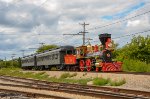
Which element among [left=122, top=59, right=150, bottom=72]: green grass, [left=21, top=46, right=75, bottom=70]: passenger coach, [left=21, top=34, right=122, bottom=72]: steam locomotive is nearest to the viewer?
[left=21, top=34, right=122, bottom=72]: steam locomotive

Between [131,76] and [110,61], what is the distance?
34.5ft

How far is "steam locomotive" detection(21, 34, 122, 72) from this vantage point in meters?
31.2

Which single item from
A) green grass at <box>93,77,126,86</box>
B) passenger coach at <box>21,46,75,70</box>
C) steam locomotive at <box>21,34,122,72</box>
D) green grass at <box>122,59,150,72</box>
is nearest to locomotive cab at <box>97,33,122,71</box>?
steam locomotive at <box>21,34,122,72</box>

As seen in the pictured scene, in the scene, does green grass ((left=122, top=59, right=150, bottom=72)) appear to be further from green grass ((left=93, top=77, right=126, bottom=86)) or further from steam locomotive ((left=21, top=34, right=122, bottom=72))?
green grass ((left=93, top=77, right=126, bottom=86))

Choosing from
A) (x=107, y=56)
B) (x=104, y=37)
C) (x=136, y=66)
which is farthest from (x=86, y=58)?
(x=136, y=66)

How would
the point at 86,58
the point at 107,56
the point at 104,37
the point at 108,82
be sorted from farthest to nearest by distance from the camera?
the point at 86,58 → the point at 104,37 → the point at 107,56 → the point at 108,82

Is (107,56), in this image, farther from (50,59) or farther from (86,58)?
(50,59)

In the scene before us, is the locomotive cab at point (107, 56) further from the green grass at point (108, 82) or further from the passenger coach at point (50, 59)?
the green grass at point (108, 82)

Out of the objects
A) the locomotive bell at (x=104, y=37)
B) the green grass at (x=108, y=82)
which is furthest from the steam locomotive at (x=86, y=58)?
the green grass at (x=108, y=82)

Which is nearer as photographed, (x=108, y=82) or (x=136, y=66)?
(x=108, y=82)

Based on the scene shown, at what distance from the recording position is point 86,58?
1334 inches

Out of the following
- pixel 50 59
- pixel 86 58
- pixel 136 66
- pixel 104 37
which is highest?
pixel 104 37

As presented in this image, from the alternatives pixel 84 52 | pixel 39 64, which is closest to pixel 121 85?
pixel 84 52

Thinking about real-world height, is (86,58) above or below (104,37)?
below
